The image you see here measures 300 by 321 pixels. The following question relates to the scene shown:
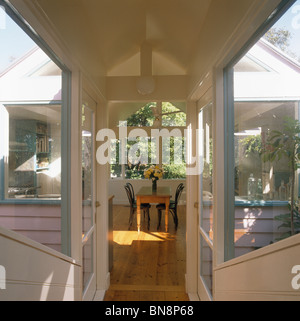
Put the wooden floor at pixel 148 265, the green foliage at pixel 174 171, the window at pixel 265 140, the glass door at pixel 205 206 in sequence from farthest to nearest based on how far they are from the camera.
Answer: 1. the green foliage at pixel 174 171
2. the wooden floor at pixel 148 265
3. the glass door at pixel 205 206
4. the window at pixel 265 140

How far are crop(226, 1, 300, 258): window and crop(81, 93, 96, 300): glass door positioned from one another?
4.25ft

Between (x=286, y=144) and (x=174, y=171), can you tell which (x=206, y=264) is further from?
(x=174, y=171)

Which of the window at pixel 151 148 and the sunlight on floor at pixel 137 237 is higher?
the window at pixel 151 148

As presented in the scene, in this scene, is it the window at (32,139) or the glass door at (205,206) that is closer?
the window at (32,139)

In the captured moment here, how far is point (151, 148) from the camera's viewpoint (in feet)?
28.1

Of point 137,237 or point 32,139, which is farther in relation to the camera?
point 137,237

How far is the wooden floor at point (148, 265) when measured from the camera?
120 inches

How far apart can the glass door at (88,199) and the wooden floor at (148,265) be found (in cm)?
48

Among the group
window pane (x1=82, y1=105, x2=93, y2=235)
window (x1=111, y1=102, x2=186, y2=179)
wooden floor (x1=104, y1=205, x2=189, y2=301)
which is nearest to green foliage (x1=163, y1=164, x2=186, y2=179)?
window (x1=111, y1=102, x2=186, y2=179)

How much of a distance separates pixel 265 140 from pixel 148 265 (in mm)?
3124

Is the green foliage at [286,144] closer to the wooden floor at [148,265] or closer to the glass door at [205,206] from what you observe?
the glass door at [205,206]

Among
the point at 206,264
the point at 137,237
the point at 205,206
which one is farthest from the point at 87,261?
the point at 137,237

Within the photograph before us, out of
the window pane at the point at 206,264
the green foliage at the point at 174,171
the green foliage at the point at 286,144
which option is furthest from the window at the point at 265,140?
the green foliage at the point at 174,171
